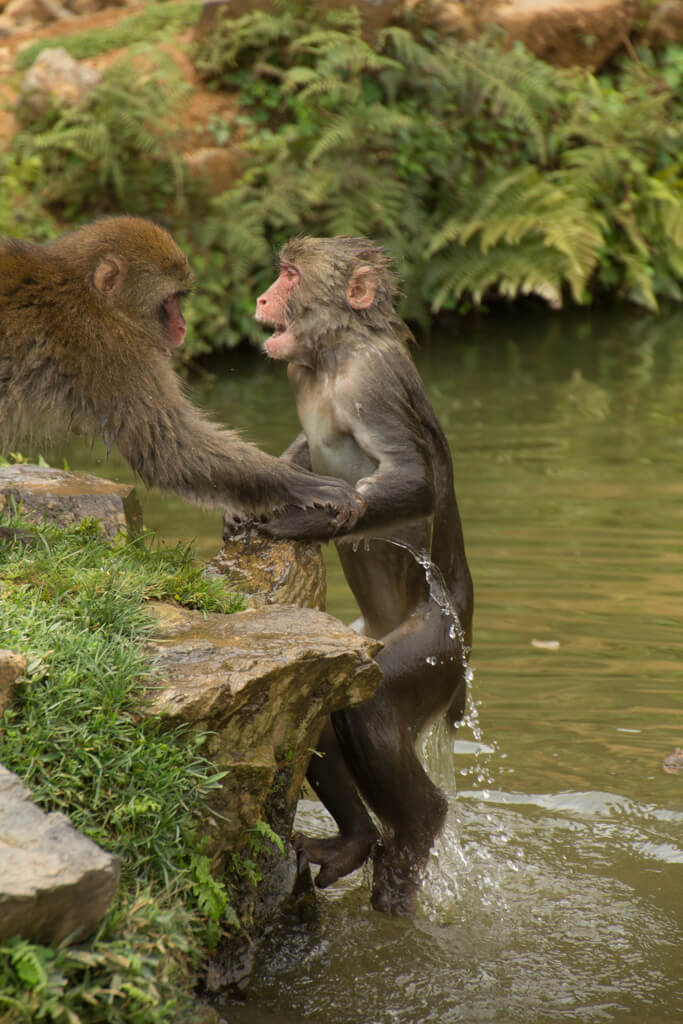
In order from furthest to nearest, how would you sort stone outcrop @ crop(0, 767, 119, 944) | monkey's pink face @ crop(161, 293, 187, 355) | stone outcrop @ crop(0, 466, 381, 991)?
monkey's pink face @ crop(161, 293, 187, 355)
stone outcrop @ crop(0, 466, 381, 991)
stone outcrop @ crop(0, 767, 119, 944)

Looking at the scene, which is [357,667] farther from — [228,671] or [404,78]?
[404,78]

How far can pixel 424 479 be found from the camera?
12.4 feet

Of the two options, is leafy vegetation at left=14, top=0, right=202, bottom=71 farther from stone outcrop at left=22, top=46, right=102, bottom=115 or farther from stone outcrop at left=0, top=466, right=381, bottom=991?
stone outcrop at left=0, top=466, right=381, bottom=991

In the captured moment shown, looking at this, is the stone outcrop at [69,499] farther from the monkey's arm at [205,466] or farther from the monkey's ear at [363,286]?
the monkey's ear at [363,286]

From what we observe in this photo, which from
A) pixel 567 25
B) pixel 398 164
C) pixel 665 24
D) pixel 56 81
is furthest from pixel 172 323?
pixel 665 24

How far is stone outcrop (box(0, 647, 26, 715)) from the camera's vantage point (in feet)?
Result: 9.33

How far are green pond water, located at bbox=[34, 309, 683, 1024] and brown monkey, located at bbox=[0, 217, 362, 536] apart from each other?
216 millimetres

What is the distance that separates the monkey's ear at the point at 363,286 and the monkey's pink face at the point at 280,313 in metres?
0.17

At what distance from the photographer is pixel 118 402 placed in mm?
3746

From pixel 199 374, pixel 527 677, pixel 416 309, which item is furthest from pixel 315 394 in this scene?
pixel 416 309

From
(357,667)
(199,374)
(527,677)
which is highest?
(357,667)

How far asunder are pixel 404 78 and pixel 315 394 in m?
10.4

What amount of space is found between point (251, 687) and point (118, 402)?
1.08 m

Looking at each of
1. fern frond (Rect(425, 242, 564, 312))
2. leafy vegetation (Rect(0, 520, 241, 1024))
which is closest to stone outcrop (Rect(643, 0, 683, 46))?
fern frond (Rect(425, 242, 564, 312))
